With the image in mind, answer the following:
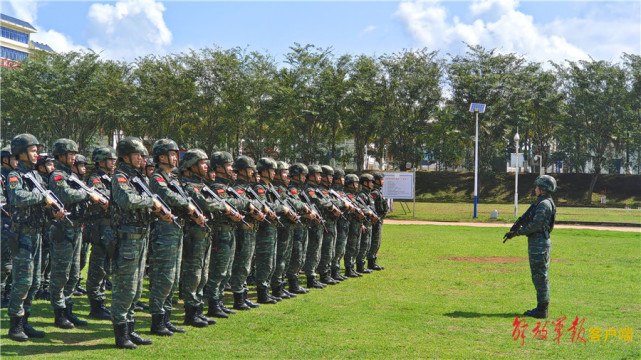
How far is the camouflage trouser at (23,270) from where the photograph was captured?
722cm

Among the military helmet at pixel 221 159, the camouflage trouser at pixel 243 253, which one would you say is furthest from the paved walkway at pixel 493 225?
the military helmet at pixel 221 159

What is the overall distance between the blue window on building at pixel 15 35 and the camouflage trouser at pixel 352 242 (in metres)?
73.9

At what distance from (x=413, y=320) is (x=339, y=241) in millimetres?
4165

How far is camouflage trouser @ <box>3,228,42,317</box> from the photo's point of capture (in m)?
7.22

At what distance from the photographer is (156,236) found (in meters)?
7.63

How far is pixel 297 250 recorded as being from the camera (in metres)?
11.1

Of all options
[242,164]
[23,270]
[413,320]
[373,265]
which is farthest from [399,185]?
[23,270]

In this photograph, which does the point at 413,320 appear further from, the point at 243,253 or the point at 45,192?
the point at 45,192

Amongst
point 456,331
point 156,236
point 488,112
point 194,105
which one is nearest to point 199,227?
point 156,236

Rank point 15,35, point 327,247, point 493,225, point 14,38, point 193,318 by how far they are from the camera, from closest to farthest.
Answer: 1. point 193,318
2. point 327,247
3. point 493,225
4. point 14,38
5. point 15,35

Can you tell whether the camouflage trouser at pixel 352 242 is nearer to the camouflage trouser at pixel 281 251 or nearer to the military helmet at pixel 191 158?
the camouflage trouser at pixel 281 251

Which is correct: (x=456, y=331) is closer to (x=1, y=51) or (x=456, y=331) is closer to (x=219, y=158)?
(x=219, y=158)

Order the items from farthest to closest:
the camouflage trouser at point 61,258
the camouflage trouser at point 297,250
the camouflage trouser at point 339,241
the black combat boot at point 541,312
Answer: the camouflage trouser at point 339,241 → the camouflage trouser at point 297,250 → the black combat boot at point 541,312 → the camouflage trouser at point 61,258

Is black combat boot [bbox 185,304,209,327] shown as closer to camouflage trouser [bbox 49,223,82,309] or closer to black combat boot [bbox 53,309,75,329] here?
black combat boot [bbox 53,309,75,329]
